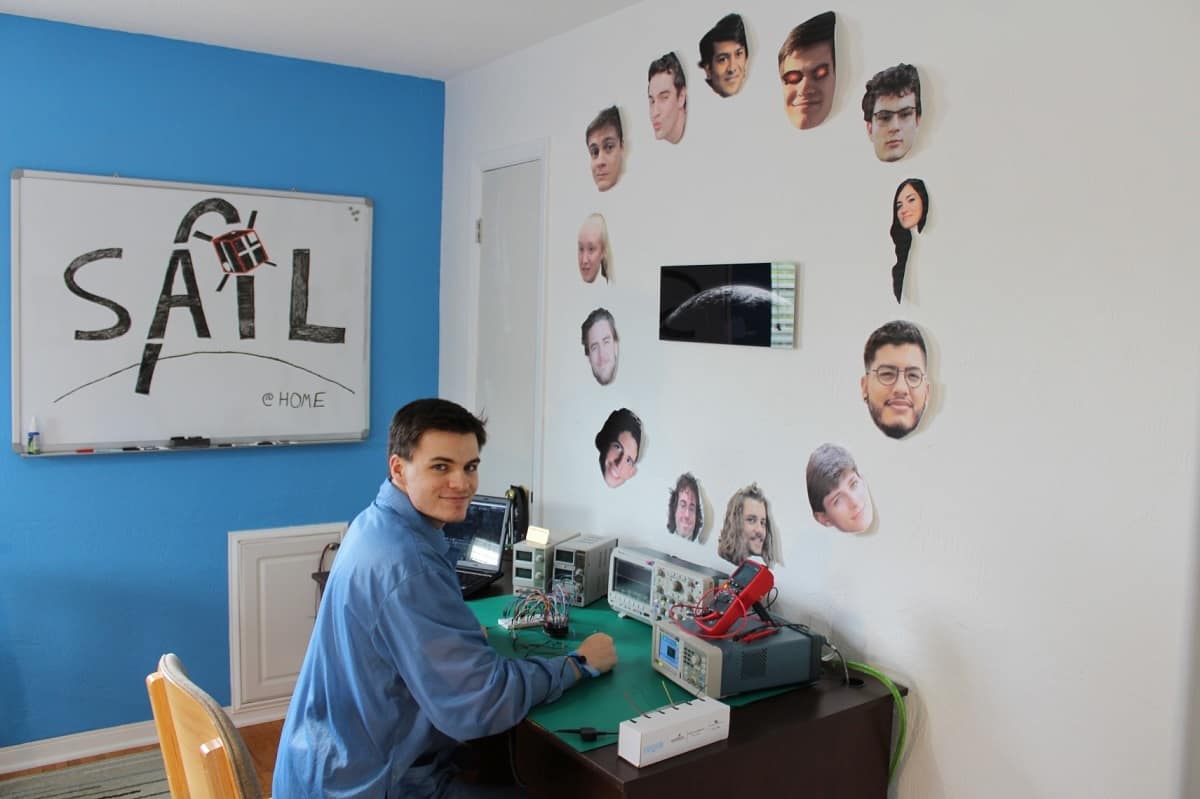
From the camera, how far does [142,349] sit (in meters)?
3.38

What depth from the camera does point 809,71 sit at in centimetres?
227

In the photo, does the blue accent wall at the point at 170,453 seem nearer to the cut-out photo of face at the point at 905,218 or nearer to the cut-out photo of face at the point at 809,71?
the cut-out photo of face at the point at 809,71

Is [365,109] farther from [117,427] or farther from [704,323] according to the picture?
[704,323]

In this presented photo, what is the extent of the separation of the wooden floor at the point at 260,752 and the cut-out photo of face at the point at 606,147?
7.23 ft

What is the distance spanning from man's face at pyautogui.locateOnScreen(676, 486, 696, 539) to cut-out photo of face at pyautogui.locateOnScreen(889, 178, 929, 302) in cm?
86

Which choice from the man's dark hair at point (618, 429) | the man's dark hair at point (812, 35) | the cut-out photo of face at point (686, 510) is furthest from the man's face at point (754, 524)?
the man's dark hair at point (812, 35)

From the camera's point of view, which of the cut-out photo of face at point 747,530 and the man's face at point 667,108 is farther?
the man's face at point 667,108

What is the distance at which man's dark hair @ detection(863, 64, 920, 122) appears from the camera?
2.02 meters

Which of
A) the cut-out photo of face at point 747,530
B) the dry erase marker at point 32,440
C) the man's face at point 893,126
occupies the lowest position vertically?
the cut-out photo of face at point 747,530

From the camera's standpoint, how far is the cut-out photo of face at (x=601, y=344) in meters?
2.94

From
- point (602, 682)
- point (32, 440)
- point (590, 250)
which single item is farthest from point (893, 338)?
point (32, 440)

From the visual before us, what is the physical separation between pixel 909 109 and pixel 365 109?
7.92 feet

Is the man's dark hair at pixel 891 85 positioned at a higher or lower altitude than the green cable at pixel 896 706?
higher

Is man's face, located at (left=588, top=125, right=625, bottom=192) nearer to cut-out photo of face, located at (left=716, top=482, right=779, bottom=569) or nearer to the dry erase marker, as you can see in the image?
cut-out photo of face, located at (left=716, top=482, right=779, bottom=569)
